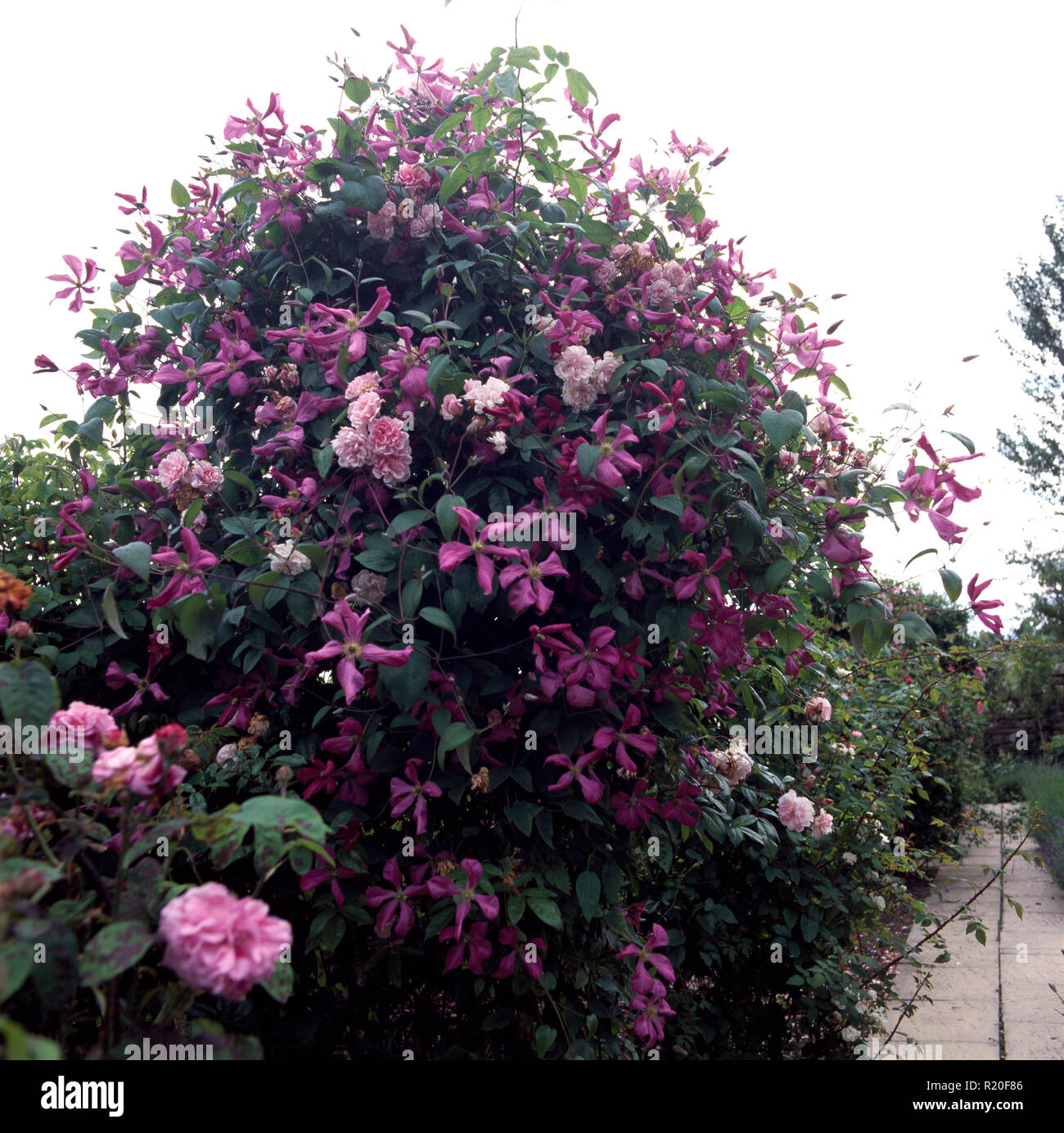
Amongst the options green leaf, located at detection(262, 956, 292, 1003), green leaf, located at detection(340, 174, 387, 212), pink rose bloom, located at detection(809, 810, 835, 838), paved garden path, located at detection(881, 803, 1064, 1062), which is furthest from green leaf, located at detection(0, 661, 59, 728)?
paved garden path, located at detection(881, 803, 1064, 1062)

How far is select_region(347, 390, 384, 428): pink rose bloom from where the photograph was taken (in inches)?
52.4

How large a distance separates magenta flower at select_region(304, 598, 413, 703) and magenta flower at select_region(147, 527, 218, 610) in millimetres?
252

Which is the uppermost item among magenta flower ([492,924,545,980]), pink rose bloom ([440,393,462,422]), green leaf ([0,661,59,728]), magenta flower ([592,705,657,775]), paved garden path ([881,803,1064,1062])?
pink rose bloom ([440,393,462,422])

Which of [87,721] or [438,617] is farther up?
[438,617]

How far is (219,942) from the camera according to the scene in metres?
0.62

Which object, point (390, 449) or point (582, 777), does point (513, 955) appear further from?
point (390, 449)

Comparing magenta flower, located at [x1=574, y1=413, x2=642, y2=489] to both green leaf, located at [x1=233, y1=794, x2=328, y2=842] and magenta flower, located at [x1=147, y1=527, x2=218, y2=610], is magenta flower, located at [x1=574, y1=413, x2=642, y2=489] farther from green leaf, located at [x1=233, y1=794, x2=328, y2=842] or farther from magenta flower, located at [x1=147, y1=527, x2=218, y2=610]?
green leaf, located at [x1=233, y1=794, x2=328, y2=842]

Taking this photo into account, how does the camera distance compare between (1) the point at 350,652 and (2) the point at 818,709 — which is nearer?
(1) the point at 350,652

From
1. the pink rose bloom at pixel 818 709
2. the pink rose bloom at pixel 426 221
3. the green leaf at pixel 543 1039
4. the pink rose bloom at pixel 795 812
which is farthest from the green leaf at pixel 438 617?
the pink rose bloom at pixel 818 709

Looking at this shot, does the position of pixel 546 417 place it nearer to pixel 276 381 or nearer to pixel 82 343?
pixel 276 381

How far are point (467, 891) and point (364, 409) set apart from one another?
0.80m

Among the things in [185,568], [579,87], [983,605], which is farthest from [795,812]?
[579,87]

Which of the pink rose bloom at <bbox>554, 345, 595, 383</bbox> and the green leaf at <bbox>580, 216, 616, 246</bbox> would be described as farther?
the green leaf at <bbox>580, 216, 616, 246</bbox>
